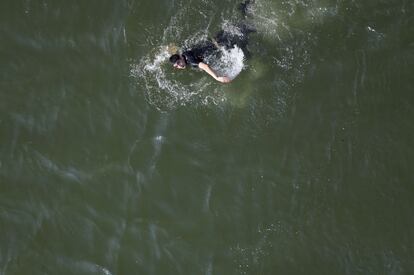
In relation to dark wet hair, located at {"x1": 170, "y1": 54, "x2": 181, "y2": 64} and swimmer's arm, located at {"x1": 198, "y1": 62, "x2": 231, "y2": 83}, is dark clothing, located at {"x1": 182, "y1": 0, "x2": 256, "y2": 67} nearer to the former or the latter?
swimmer's arm, located at {"x1": 198, "y1": 62, "x2": 231, "y2": 83}

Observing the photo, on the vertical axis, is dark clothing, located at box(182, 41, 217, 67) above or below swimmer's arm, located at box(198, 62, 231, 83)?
above

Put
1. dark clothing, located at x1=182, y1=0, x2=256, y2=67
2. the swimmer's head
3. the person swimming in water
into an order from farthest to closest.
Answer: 1. dark clothing, located at x1=182, y1=0, x2=256, y2=67
2. the person swimming in water
3. the swimmer's head

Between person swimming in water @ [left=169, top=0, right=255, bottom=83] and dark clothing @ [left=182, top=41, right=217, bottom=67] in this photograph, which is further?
person swimming in water @ [left=169, top=0, right=255, bottom=83]

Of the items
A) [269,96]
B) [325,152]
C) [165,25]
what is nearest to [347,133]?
[325,152]

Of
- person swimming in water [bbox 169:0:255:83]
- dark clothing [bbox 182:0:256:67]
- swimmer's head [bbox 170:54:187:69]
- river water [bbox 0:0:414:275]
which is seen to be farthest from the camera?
dark clothing [bbox 182:0:256:67]

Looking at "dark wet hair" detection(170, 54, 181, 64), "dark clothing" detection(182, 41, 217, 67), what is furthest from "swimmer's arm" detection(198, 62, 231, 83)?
"dark wet hair" detection(170, 54, 181, 64)

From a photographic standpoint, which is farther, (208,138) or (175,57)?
(208,138)

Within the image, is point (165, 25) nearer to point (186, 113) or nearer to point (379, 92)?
point (186, 113)

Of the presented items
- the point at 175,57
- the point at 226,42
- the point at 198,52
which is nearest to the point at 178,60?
the point at 175,57

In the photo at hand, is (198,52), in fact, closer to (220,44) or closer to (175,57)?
(220,44)
